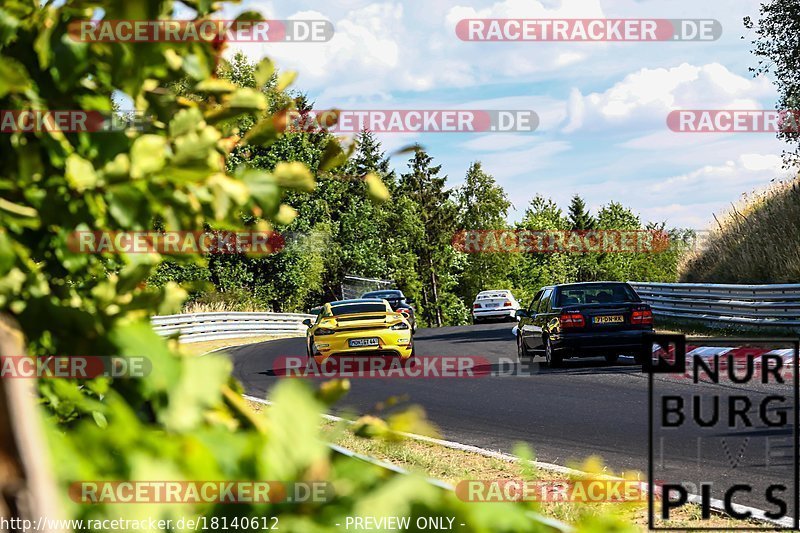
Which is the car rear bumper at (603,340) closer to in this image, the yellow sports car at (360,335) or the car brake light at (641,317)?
the car brake light at (641,317)

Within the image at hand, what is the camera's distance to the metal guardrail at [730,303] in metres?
19.2

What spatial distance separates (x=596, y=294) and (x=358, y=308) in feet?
17.4

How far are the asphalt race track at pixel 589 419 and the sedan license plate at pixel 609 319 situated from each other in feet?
2.65

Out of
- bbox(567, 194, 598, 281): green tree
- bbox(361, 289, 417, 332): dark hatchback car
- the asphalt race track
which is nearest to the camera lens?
the asphalt race track

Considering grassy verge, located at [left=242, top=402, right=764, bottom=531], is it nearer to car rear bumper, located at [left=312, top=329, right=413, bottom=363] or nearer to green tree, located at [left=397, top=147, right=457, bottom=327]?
car rear bumper, located at [left=312, top=329, right=413, bottom=363]

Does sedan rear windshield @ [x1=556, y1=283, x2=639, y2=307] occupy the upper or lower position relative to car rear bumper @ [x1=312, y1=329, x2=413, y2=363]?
upper

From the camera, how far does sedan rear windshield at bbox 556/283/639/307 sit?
16828 mm

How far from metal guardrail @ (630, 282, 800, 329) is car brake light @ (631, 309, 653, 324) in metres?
4.29

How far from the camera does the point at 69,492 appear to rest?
4.20 feet

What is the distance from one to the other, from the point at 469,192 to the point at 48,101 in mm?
104276

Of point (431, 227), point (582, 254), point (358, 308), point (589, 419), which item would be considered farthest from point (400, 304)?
point (582, 254)

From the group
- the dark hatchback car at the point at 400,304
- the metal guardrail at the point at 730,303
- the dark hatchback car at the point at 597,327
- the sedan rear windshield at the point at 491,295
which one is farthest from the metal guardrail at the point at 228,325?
the dark hatchback car at the point at 597,327

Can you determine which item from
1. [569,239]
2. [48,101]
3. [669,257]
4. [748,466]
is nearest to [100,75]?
[48,101]

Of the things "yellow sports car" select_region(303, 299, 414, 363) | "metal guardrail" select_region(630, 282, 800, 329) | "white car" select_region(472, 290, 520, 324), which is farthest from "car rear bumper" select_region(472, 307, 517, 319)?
Answer: "yellow sports car" select_region(303, 299, 414, 363)
